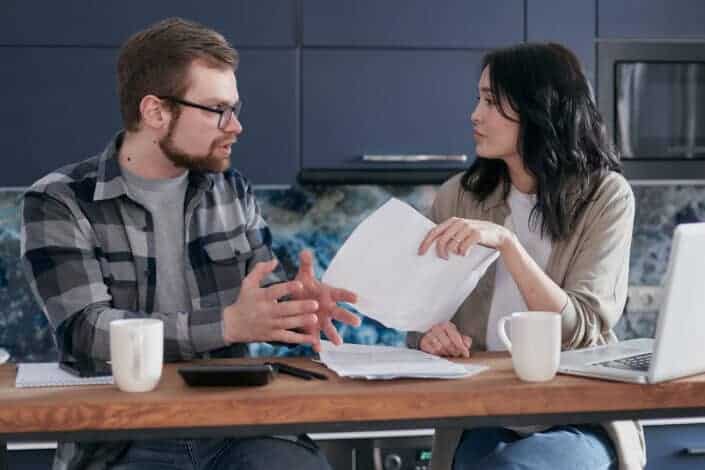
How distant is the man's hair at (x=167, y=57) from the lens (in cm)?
234

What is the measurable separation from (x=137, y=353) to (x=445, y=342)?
0.63 metres

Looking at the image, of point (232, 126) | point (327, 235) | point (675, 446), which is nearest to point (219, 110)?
point (232, 126)

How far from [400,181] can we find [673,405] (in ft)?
5.08

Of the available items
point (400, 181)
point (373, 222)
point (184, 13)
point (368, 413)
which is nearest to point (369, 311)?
point (373, 222)

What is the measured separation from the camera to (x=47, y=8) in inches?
122

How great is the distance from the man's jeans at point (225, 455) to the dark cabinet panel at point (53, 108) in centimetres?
131

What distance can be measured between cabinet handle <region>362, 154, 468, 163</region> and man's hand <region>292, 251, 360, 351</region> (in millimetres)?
1127

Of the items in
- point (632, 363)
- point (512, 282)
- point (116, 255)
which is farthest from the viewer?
point (512, 282)

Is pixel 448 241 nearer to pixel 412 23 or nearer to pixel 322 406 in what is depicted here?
pixel 322 406

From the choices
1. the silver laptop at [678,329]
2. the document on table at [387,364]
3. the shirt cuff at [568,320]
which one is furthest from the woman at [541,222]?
the silver laptop at [678,329]

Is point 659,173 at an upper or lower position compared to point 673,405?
upper

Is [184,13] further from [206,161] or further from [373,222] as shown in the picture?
[373,222]

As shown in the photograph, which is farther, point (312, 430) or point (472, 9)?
point (472, 9)

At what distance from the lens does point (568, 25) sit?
3.29m
